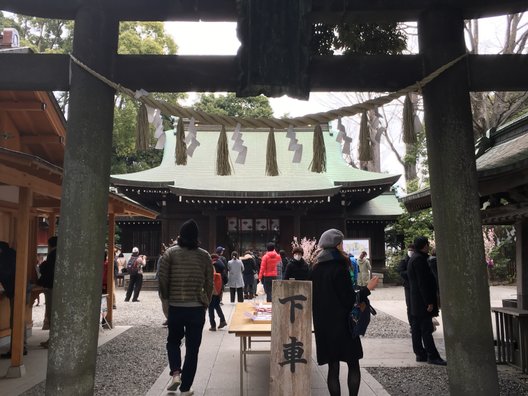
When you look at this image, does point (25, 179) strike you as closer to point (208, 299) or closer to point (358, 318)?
point (208, 299)

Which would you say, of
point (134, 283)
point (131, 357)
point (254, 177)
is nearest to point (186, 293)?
point (131, 357)

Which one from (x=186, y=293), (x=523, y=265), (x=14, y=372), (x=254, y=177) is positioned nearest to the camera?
(x=186, y=293)

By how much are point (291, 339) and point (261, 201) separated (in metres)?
13.3

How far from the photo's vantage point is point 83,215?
9.82 feet

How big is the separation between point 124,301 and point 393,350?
8.73 m

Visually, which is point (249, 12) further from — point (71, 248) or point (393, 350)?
point (393, 350)

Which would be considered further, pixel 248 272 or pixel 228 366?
pixel 248 272

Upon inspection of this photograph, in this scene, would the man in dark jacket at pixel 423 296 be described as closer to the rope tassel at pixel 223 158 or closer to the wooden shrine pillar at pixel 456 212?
the wooden shrine pillar at pixel 456 212

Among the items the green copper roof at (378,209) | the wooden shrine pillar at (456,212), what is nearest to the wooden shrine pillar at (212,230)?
the green copper roof at (378,209)

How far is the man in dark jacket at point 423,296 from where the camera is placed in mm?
5445

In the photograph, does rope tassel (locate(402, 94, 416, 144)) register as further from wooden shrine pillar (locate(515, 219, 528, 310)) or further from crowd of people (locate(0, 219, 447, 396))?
wooden shrine pillar (locate(515, 219, 528, 310))

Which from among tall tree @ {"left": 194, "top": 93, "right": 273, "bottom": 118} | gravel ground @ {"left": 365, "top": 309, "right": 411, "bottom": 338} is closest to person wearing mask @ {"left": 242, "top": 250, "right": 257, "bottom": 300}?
gravel ground @ {"left": 365, "top": 309, "right": 411, "bottom": 338}

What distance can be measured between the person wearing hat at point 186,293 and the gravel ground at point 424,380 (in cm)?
206

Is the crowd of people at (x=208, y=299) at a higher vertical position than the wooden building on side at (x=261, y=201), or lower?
lower
